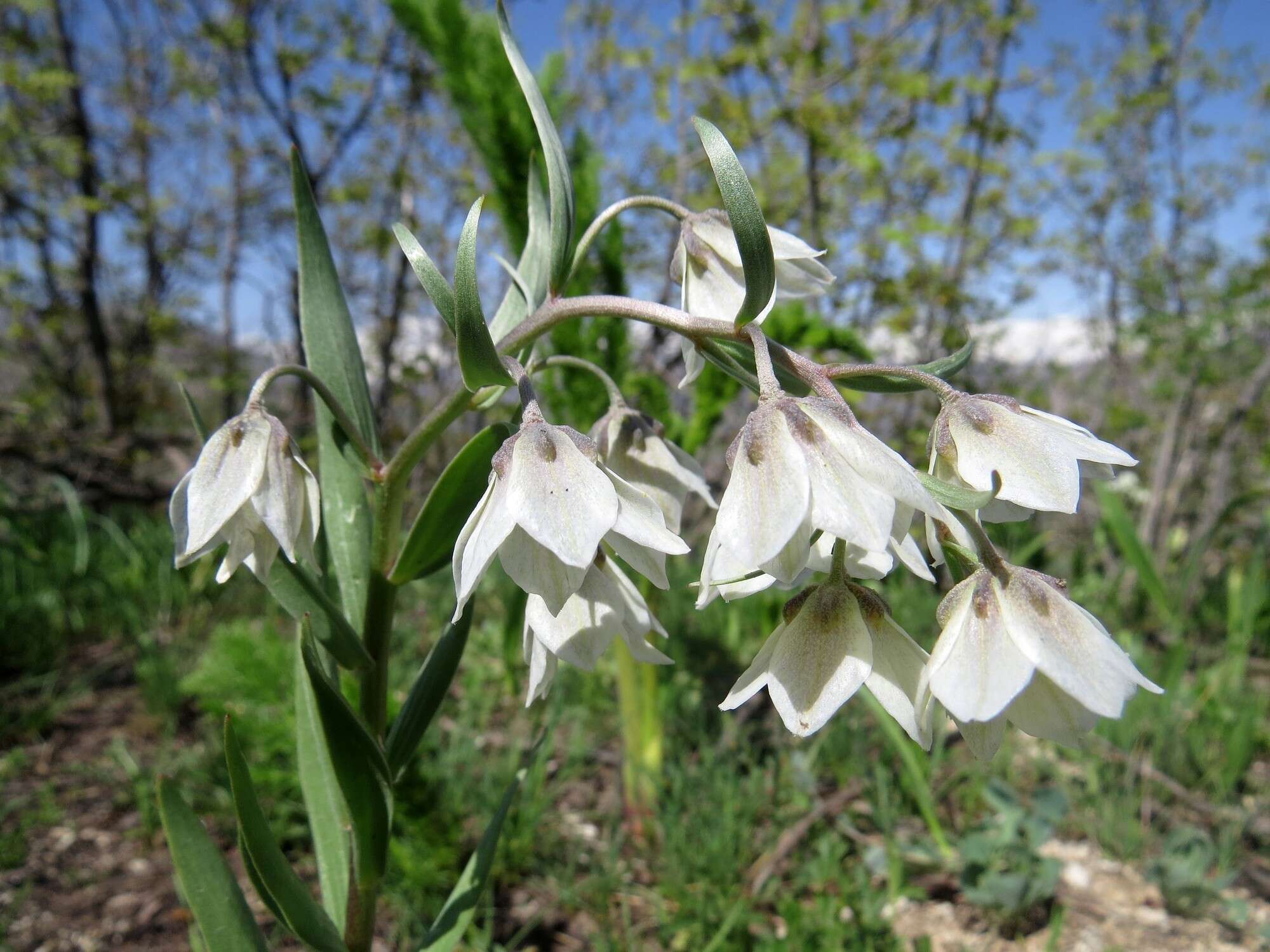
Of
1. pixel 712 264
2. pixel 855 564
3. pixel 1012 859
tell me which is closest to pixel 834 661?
pixel 855 564

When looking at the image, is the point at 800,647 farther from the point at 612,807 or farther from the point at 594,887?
the point at 612,807

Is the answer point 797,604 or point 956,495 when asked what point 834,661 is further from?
point 956,495

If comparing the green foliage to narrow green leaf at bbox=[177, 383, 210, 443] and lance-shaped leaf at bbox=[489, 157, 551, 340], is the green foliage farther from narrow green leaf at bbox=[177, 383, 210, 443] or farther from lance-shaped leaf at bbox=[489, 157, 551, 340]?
narrow green leaf at bbox=[177, 383, 210, 443]

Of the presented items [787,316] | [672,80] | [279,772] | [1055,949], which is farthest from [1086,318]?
[279,772]

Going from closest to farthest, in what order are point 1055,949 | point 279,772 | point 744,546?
1. point 744,546
2. point 1055,949
3. point 279,772

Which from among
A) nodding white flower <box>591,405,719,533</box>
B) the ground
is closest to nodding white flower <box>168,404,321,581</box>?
nodding white flower <box>591,405,719,533</box>

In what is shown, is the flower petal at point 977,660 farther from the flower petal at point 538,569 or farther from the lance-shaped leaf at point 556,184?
the lance-shaped leaf at point 556,184
